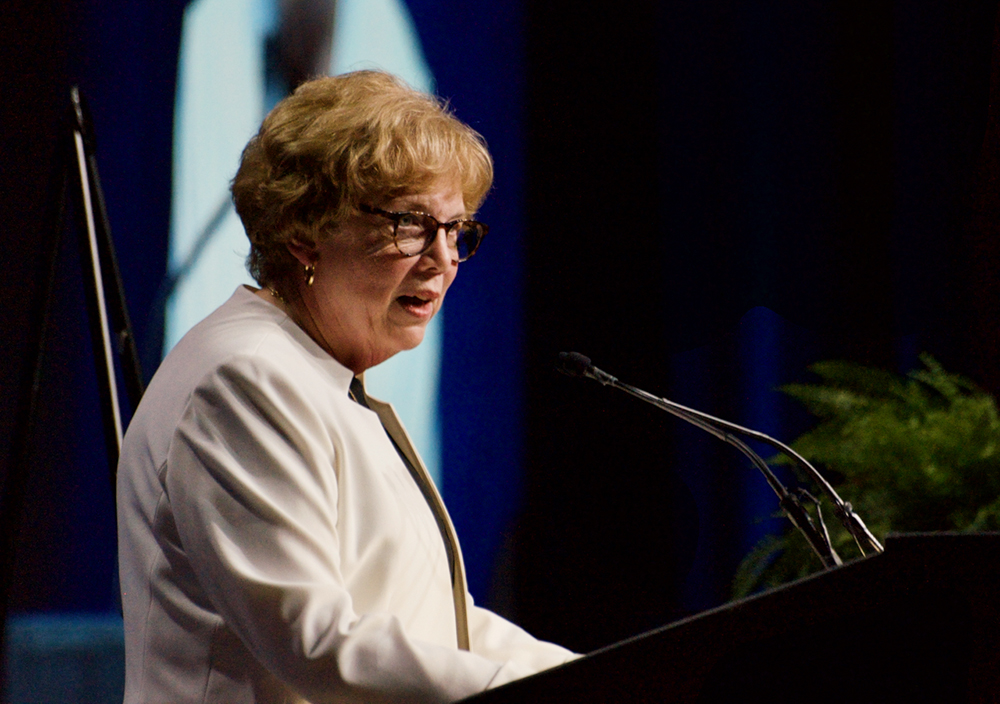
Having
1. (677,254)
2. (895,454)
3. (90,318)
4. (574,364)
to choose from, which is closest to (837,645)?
(574,364)

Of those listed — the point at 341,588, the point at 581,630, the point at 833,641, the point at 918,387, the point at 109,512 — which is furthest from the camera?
the point at 581,630

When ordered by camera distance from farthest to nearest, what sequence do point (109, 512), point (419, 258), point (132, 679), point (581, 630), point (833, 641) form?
point (581, 630), point (109, 512), point (419, 258), point (132, 679), point (833, 641)

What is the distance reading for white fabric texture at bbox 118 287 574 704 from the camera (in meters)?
0.94

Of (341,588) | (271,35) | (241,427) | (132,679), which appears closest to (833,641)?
(341,588)

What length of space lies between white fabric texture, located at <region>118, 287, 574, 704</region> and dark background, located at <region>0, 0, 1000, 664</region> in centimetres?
175

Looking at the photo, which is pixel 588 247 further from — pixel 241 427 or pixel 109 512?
pixel 241 427

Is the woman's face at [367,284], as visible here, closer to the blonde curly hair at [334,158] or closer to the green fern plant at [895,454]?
the blonde curly hair at [334,158]

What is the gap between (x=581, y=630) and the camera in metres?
2.95

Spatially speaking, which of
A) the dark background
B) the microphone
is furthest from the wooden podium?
the dark background

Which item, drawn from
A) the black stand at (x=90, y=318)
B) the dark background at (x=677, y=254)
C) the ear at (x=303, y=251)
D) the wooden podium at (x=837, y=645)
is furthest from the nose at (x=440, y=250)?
the dark background at (x=677, y=254)

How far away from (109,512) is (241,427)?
1769mm

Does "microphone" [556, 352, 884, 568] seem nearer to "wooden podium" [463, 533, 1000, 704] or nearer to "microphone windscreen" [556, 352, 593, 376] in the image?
"microphone windscreen" [556, 352, 593, 376]

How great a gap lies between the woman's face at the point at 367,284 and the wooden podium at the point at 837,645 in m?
0.79

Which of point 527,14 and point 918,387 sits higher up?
point 527,14
